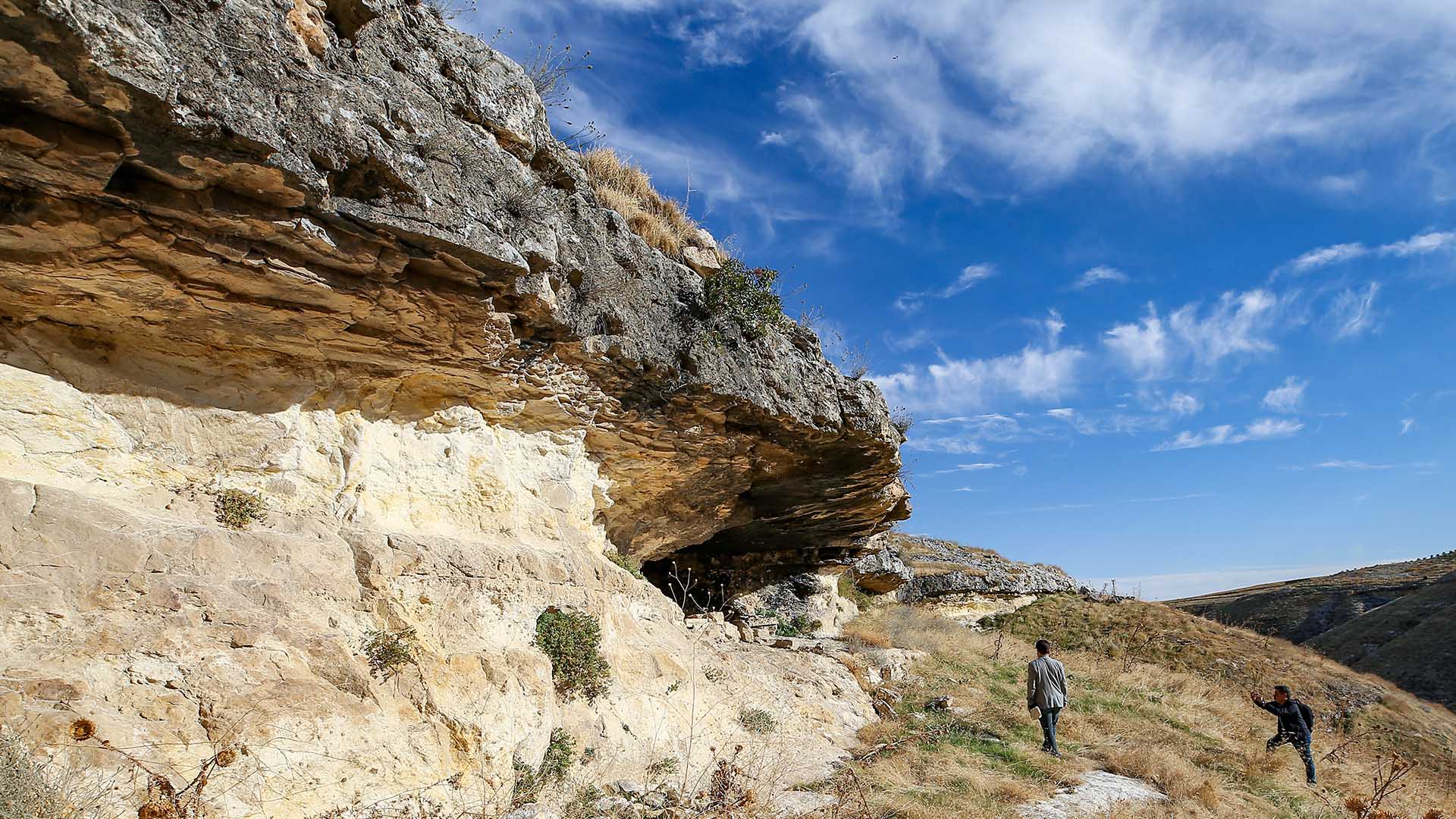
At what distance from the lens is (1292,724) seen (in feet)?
35.4

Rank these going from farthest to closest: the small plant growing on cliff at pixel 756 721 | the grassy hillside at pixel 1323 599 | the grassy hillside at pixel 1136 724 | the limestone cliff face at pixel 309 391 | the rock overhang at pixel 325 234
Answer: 1. the grassy hillside at pixel 1323 599
2. the small plant growing on cliff at pixel 756 721
3. the grassy hillside at pixel 1136 724
4. the limestone cliff face at pixel 309 391
5. the rock overhang at pixel 325 234

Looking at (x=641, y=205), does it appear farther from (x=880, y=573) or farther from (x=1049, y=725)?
(x=880, y=573)

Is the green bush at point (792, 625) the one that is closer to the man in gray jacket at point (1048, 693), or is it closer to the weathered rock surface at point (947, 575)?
the weathered rock surface at point (947, 575)

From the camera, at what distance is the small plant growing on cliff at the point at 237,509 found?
5.35 metres

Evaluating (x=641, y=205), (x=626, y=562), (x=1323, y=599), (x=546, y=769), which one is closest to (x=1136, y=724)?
(x=626, y=562)

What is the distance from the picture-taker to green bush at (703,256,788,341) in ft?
29.8

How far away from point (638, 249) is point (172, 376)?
15.3ft

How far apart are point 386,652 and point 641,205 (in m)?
6.68

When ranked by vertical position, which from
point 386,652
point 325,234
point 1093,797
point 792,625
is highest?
point 325,234

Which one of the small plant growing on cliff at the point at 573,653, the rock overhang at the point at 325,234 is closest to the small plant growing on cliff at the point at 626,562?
the rock overhang at the point at 325,234

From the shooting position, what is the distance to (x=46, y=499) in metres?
4.46

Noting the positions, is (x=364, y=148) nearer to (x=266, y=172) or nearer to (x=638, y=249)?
(x=266, y=172)

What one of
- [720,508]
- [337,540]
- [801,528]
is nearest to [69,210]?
[337,540]

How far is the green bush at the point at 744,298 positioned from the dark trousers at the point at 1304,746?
32.8 ft
